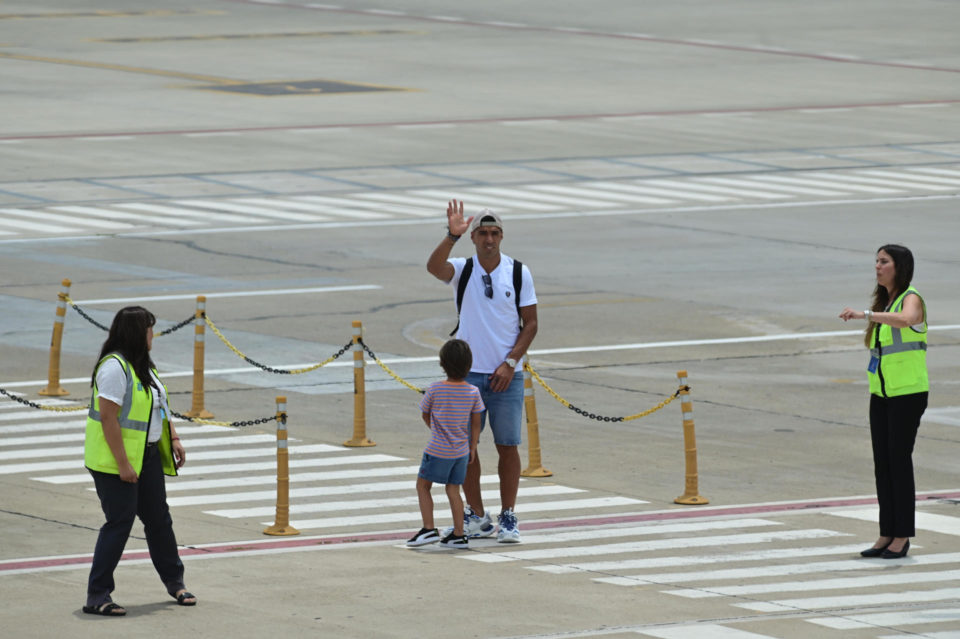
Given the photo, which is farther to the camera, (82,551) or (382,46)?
(382,46)

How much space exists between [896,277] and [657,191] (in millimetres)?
25560

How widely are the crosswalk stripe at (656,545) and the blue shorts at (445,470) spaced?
54cm

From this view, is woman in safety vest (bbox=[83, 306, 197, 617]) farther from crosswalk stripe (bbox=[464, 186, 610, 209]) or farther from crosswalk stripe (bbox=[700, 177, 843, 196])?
crosswalk stripe (bbox=[700, 177, 843, 196])

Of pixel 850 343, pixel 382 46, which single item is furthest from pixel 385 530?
pixel 382 46

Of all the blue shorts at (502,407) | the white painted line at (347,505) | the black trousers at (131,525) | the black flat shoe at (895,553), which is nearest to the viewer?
the black trousers at (131,525)

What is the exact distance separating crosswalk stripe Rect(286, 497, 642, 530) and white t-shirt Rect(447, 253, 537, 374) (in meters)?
1.40

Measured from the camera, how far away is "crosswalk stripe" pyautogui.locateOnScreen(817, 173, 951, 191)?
40.2m

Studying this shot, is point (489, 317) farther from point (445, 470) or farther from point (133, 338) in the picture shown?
point (133, 338)

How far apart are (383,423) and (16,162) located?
83.6 feet

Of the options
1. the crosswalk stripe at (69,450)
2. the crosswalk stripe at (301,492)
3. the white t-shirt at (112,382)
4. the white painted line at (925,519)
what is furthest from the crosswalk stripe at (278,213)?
the white t-shirt at (112,382)

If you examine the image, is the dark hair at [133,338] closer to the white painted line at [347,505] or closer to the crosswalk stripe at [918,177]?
the white painted line at [347,505]

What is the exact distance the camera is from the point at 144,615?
11.9 m

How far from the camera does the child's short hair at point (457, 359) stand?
13.8 meters

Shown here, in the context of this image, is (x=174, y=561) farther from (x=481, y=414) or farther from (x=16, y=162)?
(x=16, y=162)
